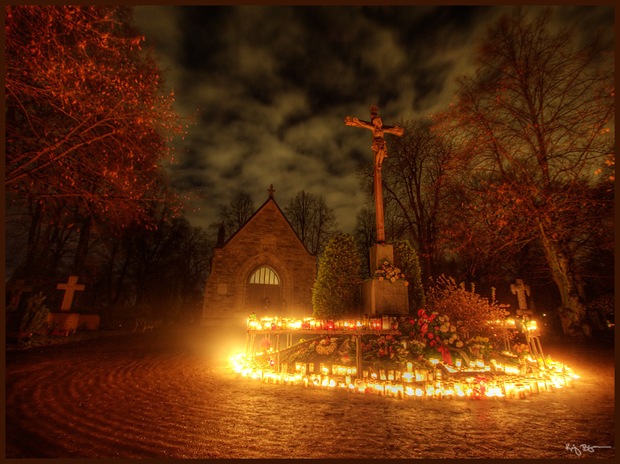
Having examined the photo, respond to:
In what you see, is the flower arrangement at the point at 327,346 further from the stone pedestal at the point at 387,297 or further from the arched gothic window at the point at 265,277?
the arched gothic window at the point at 265,277

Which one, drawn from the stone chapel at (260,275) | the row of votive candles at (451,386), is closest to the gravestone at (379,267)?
the row of votive candles at (451,386)

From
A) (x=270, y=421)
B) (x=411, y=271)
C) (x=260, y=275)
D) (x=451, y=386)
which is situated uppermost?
(x=260, y=275)

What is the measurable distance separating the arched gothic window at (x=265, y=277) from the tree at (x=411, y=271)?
10.2 meters

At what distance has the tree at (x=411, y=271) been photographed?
894 cm

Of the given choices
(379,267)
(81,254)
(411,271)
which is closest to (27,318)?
(81,254)

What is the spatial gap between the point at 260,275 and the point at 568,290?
46.4ft

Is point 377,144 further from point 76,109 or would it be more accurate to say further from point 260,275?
point 260,275

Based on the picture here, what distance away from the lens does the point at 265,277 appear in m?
18.1

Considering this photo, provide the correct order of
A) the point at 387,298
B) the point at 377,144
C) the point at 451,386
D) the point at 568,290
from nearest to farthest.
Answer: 1. the point at 451,386
2. the point at 387,298
3. the point at 377,144
4. the point at 568,290

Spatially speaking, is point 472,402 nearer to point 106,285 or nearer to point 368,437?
point 368,437

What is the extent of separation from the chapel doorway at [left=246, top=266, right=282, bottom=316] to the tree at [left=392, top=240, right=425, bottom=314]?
10.1 metres

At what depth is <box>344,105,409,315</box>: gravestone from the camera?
7.44 meters

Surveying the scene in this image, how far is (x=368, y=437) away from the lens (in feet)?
10.1

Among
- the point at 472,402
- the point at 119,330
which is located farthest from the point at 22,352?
the point at 472,402
